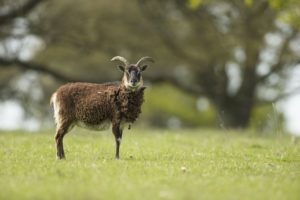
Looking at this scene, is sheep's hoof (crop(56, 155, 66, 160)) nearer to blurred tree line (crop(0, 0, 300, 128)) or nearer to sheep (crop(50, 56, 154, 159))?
sheep (crop(50, 56, 154, 159))

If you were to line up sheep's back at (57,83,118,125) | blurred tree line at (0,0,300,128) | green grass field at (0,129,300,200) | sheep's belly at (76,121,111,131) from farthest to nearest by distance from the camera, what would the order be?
blurred tree line at (0,0,300,128) → sheep's belly at (76,121,111,131) → sheep's back at (57,83,118,125) → green grass field at (0,129,300,200)

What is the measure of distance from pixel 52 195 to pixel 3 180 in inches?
66.3

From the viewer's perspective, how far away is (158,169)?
12883 millimetres

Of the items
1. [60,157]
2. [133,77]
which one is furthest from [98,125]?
[133,77]

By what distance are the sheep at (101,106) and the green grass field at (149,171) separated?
0.70 m

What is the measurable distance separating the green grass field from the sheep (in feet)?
2.31

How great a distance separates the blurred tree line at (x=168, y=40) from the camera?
3209 cm

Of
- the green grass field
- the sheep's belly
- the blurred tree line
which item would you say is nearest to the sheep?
the sheep's belly

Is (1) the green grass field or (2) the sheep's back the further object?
(2) the sheep's back

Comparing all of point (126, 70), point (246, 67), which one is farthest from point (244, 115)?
point (126, 70)

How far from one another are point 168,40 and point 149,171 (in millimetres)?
23499

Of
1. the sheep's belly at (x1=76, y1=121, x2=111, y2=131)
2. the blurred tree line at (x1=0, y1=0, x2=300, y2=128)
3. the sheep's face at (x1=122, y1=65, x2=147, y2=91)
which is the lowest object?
the sheep's belly at (x1=76, y1=121, x2=111, y2=131)

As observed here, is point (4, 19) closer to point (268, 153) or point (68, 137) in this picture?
point (68, 137)

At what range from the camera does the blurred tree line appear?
105ft
